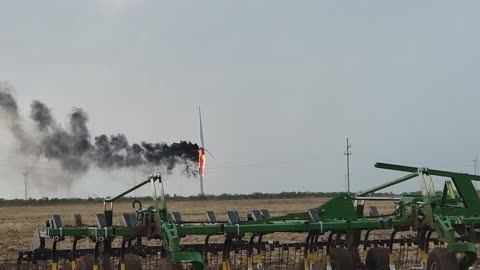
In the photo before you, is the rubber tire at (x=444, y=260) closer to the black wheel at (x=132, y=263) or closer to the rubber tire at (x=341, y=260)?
the rubber tire at (x=341, y=260)

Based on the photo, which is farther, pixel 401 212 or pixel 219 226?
pixel 401 212

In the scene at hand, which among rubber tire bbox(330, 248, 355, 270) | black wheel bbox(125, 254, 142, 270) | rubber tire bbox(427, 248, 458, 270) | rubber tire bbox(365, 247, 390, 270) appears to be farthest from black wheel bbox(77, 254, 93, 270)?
rubber tire bbox(427, 248, 458, 270)

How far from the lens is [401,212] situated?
1127 cm

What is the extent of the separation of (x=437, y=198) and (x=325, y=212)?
1838 mm

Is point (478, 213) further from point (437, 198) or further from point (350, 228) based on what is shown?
point (350, 228)

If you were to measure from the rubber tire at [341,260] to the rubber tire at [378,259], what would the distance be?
63cm

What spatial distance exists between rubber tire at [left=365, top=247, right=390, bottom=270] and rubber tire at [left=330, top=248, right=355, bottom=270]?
63 centimetres

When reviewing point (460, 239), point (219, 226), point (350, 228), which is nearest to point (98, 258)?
point (219, 226)

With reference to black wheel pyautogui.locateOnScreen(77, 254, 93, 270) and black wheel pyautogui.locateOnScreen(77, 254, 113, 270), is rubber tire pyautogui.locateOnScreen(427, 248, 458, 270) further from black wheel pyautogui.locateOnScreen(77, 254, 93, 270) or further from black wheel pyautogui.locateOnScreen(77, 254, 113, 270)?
black wheel pyautogui.locateOnScreen(77, 254, 93, 270)

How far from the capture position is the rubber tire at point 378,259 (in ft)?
41.0

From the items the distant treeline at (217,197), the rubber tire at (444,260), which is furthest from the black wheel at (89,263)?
the distant treeline at (217,197)

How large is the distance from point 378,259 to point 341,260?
0.89m

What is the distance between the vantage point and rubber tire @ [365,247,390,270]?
41.0ft

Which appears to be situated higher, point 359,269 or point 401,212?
point 401,212
